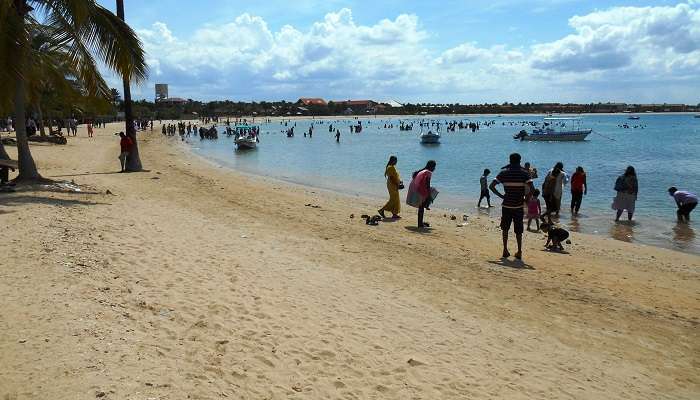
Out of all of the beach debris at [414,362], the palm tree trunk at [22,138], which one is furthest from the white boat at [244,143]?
the beach debris at [414,362]

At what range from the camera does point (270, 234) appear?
392 inches

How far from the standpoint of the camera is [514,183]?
835cm

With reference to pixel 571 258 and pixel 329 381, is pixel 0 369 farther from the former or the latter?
pixel 571 258

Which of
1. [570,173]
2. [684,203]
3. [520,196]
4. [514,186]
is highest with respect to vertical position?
[514,186]

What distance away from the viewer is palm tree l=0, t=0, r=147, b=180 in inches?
431

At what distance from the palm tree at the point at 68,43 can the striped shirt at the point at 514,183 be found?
859 cm

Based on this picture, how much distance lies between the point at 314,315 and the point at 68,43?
32.7ft

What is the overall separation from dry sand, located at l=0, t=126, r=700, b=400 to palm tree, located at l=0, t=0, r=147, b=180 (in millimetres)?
3116

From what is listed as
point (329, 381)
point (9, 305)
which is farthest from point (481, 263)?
point (9, 305)

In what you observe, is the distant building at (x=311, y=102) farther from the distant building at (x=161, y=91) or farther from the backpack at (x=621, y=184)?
the backpack at (x=621, y=184)

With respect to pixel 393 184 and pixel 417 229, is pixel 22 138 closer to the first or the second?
pixel 393 184

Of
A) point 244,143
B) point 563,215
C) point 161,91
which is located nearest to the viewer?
point 563,215

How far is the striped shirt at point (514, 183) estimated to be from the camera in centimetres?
830

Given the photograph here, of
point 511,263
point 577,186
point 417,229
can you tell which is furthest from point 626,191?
point 511,263
